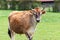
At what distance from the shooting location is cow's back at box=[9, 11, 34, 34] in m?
10.8

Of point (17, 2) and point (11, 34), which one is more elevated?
point (11, 34)

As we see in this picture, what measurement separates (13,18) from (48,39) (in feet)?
13.0

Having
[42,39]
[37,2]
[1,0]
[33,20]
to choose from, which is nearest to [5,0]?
[1,0]

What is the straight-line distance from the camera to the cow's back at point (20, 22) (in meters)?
10.8

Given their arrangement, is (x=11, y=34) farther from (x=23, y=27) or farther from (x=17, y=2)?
(x=17, y=2)

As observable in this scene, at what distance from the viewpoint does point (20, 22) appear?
10828 mm

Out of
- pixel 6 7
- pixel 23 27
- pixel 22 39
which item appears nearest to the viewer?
pixel 23 27

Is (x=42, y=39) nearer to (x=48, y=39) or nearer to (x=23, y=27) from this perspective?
(x=48, y=39)

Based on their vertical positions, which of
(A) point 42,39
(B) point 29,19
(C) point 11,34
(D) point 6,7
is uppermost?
(B) point 29,19

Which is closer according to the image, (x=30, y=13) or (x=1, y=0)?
(x=30, y=13)

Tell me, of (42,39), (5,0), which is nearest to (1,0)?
(5,0)

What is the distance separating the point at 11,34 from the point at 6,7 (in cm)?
4781

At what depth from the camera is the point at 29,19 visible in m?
10.9

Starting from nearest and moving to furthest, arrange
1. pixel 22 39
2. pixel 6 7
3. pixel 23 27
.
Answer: pixel 23 27, pixel 22 39, pixel 6 7
